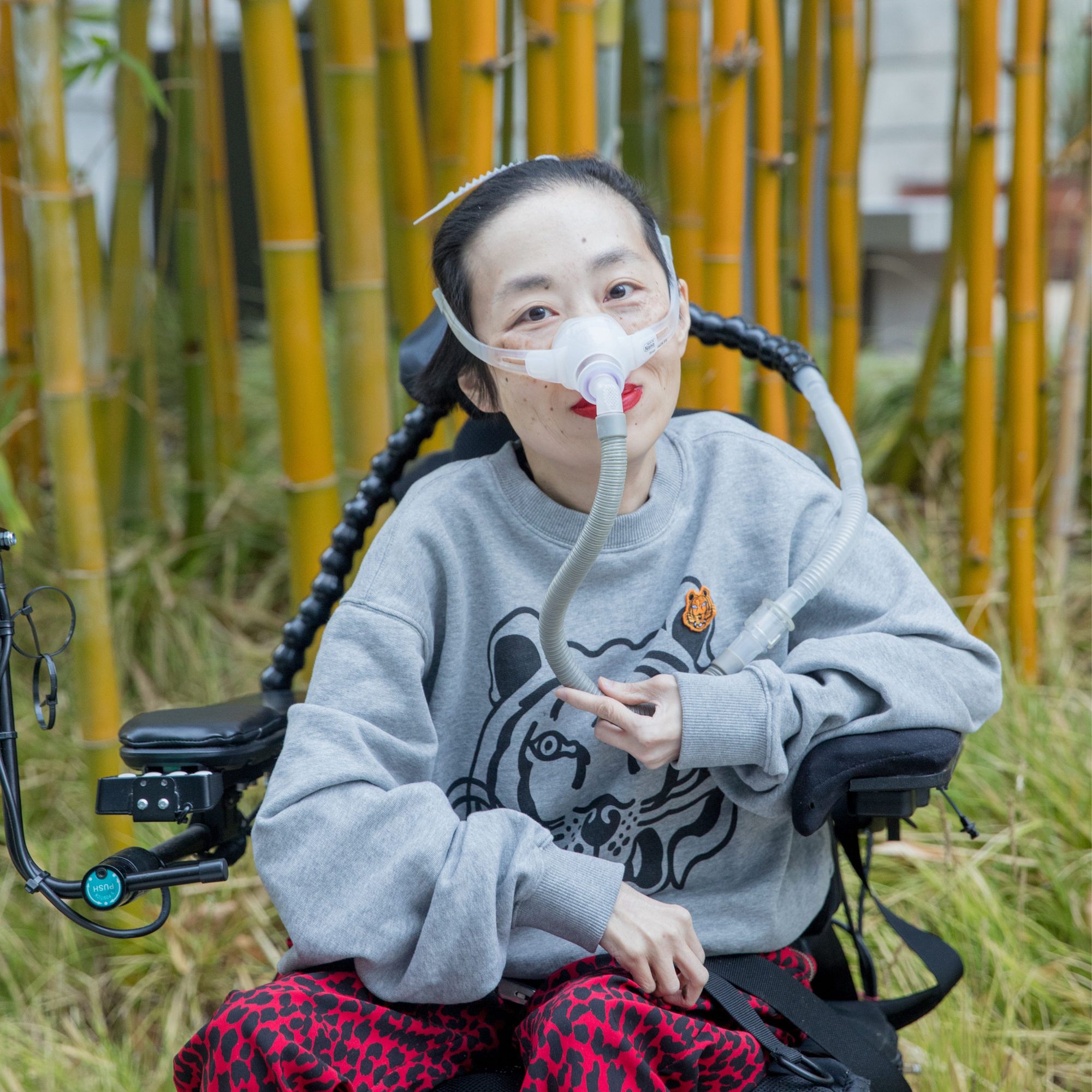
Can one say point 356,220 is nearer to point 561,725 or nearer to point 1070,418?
point 561,725

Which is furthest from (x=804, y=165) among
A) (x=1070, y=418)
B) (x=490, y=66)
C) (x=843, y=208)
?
(x=490, y=66)

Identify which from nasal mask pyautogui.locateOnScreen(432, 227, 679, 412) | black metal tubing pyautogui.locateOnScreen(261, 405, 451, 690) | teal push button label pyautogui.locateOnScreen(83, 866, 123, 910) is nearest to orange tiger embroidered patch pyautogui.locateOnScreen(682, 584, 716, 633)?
nasal mask pyautogui.locateOnScreen(432, 227, 679, 412)

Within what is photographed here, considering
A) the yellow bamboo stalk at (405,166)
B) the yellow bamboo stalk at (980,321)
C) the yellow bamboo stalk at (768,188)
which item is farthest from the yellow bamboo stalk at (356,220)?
the yellow bamboo stalk at (980,321)

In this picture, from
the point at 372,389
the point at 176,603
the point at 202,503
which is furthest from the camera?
the point at 202,503

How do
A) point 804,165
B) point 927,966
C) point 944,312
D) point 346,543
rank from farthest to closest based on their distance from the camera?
point 944,312 < point 804,165 < point 346,543 < point 927,966

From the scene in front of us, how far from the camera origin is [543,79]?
1673mm

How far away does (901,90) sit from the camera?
19.1ft

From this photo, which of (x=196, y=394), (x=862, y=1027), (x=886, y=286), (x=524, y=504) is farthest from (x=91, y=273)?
(x=886, y=286)

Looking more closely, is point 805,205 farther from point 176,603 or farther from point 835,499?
point 176,603

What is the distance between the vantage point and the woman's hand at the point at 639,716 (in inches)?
40.6

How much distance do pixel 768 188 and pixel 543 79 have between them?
498mm

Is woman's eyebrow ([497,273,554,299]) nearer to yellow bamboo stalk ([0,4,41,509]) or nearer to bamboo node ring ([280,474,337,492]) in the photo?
bamboo node ring ([280,474,337,492])

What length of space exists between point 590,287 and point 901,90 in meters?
5.47

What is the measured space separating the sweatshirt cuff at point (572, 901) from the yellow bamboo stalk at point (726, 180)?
37.4 inches
